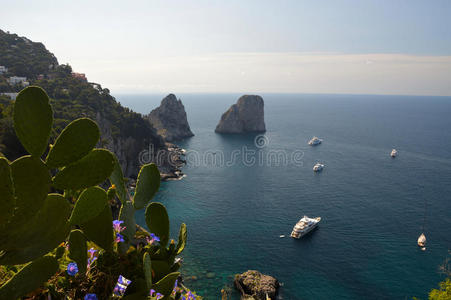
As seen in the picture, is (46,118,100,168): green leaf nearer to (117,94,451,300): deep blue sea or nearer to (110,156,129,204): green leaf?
(110,156,129,204): green leaf

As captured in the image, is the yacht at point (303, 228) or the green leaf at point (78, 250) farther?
the yacht at point (303, 228)

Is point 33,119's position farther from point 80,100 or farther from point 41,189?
point 80,100

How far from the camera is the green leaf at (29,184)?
5.16 feet

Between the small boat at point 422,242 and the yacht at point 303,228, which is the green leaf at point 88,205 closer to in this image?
the yacht at point 303,228

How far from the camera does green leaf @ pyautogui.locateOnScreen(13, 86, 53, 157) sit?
A: 1.58 metres

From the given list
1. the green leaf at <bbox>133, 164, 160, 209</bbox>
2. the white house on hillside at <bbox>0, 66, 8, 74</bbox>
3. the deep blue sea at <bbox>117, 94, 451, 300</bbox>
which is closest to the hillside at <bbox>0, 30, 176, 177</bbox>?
the white house on hillside at <bbox>0, 66, 8, 74</bbox>

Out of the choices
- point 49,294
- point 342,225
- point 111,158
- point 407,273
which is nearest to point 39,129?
point 111,158

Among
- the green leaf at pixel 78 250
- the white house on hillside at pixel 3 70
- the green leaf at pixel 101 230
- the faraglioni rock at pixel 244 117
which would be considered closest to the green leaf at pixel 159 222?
the green leaf at pixel 101 230

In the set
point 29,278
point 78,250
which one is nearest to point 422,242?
point 78,250

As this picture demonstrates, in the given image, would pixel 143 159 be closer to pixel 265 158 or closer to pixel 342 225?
pixel 265 158

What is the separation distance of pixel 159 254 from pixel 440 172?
79.6 metres

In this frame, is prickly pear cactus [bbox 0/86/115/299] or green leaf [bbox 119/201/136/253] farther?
green leaf [bbox 119/201/136/253]

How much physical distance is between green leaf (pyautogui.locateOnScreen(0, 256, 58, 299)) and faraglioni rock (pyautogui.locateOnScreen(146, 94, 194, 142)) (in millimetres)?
98912

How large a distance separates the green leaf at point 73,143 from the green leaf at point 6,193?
31cm
